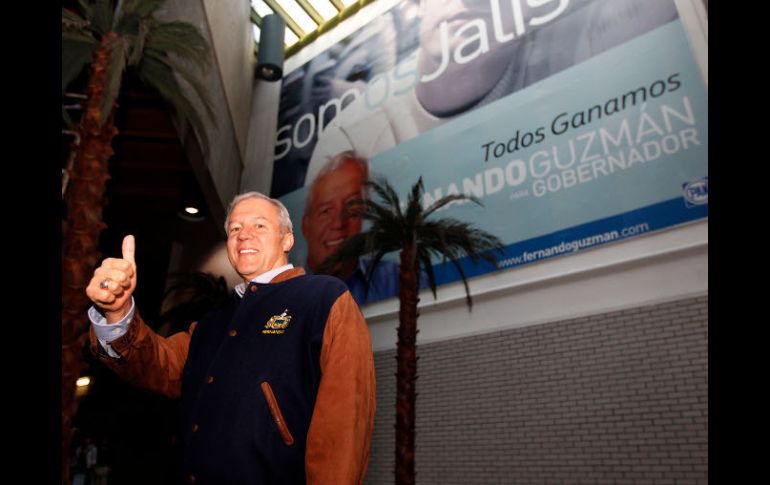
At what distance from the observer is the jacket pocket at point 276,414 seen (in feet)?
5.53

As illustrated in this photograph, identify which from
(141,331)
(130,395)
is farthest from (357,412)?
(130,395)

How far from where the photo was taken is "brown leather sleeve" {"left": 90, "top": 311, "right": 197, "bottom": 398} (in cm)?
190

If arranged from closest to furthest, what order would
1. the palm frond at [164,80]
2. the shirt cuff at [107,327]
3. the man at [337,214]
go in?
the shirt cuff at [107,327] < the palm frond at [164,80] < the man at [337,214]

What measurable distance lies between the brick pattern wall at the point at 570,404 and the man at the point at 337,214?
8.25ft

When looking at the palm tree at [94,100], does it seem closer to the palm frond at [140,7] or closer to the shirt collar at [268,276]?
the palm frond at [140,7]

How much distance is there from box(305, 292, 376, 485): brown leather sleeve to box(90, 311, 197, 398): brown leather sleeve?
70cm

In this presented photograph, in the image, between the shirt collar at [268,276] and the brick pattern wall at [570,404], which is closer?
the shirt collar at [268,276]

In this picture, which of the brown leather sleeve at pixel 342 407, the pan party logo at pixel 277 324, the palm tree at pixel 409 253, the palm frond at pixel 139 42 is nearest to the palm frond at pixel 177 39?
the palm frond at pixel 139 42

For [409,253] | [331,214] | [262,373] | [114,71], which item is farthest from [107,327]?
[331,214]

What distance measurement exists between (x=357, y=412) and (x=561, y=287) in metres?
8.13

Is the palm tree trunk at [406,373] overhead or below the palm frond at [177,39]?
below

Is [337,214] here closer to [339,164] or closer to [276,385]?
[339,164]

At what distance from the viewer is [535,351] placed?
9.15 m

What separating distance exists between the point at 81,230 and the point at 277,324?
363cm
